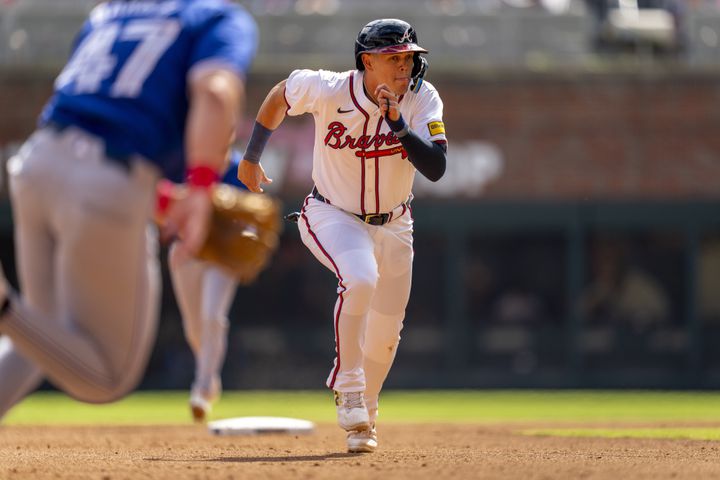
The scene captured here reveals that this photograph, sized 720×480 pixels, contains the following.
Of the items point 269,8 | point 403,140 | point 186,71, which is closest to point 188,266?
point 403,140

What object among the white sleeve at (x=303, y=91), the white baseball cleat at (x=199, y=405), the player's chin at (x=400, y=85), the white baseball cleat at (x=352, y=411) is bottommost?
the white baseball cleat at (x=199, y=405)

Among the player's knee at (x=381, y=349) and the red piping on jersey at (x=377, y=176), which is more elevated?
the red piping on jersey at (x=377, y=176)

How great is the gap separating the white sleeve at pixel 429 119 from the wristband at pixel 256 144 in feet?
2.50

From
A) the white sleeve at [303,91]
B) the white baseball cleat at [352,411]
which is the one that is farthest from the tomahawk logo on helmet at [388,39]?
the white baseball cleat at [352,411]

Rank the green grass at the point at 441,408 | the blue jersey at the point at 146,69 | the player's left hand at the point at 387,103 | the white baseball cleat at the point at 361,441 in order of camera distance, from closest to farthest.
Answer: the blue jersey at the point at 146,69, the player's left hand at the point at 387,103, the white baseball cleat at the point at 361,441, the green grass at the point at 441,408

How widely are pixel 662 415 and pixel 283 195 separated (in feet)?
21.8

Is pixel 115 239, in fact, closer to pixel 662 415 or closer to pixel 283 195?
pixel 662 415

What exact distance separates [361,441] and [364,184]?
4.15ft

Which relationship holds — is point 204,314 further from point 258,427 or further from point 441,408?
point 441,408

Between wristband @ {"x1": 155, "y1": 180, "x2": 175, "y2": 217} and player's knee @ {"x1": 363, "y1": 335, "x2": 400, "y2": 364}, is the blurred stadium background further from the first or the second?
wristband @ {"x1": 155, "y1": 180, "x2": 175, "y2": 217}

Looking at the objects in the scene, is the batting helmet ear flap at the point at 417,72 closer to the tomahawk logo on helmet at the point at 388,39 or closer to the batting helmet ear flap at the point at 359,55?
the tomahawk logo on helmet at the point at 388,39

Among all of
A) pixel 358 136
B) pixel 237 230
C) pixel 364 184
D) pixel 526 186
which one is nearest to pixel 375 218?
pixel 364 184

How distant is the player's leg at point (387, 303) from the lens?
21.1 feet

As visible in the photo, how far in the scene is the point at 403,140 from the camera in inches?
233
